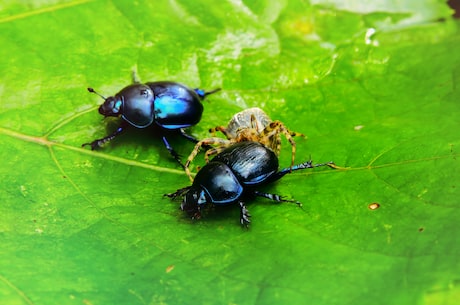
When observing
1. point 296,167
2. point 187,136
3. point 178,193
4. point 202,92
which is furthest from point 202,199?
point 202,92

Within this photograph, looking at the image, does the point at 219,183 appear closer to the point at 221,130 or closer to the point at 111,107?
the point at 221,130

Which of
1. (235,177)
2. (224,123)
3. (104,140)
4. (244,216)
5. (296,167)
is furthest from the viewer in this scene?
(224,123)

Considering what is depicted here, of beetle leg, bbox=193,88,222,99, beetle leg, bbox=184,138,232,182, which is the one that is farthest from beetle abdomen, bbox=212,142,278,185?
beetle leg, bbox=193,88,222,99

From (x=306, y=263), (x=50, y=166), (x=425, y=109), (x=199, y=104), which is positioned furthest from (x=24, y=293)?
(x=425, y=109)

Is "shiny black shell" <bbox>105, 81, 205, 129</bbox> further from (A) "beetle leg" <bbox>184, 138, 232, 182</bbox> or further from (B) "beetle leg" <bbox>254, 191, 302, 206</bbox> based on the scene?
(B) "beetle leg" <bbox>254, 191, 302, 206</bbox>

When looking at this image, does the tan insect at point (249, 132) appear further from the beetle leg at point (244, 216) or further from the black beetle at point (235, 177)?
the beetle leg at point (244, 216)

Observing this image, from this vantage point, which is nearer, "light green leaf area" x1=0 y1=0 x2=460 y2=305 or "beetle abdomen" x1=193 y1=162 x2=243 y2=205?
"light green leaf area" x1=0 y1=0 x2=460 y2=305
